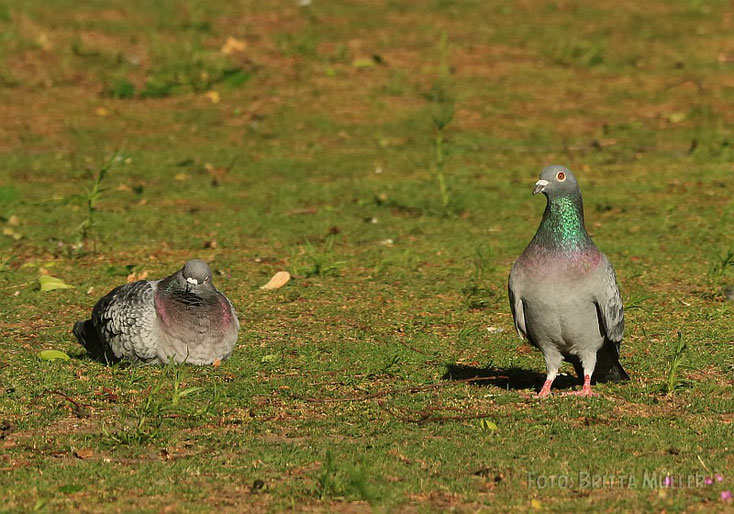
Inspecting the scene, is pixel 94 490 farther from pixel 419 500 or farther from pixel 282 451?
pixel 419 500

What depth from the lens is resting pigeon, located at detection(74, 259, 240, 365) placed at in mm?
6566

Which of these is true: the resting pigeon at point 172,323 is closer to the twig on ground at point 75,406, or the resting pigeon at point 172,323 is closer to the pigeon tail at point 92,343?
the pigeon tail at point 92,343

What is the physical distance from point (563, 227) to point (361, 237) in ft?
12.6

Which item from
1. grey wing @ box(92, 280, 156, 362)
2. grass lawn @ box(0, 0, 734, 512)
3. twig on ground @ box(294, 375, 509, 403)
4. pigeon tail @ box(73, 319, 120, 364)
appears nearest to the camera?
grass lawn @ box(0, 0, 734, 512)

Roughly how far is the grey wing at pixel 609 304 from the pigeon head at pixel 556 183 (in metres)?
0.44

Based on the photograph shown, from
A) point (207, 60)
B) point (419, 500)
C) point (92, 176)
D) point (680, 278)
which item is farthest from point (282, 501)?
point (207, 60)

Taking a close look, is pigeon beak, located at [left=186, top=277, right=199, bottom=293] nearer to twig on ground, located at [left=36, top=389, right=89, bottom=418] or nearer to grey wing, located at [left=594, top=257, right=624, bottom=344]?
twig on ground, located at [left=36, top=389, right=89, bottom=418]

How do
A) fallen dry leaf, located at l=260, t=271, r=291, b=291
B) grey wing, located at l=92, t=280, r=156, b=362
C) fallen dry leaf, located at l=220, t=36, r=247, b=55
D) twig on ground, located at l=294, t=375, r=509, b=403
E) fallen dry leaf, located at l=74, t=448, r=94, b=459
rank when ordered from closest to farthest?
fallen dry leaf, located at l=74, t=448, r=94, b=459 → twig on ground, located at l=294, t=375, r=509, b=403 → grey wing, located at l=92, t=280, r=156, b=362 → fallen dry leaf, located at l=260, t=271, r=291, b=291 → fallen dry leaf, located at l=220, t=36, r=247, b=55

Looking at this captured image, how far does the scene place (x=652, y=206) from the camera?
35.0 feet

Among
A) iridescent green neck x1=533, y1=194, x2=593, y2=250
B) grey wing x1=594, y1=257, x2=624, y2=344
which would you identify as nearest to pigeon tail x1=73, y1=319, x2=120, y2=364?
iridescent green neck x1=533, y1=194, x2=593, y2=250

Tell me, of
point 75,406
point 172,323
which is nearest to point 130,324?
point 172,323

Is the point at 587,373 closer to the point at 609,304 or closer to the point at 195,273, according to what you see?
the point at 609,304

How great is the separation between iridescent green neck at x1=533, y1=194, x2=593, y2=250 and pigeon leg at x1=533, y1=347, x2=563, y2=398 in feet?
1.86

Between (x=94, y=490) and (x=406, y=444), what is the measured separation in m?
1.42
